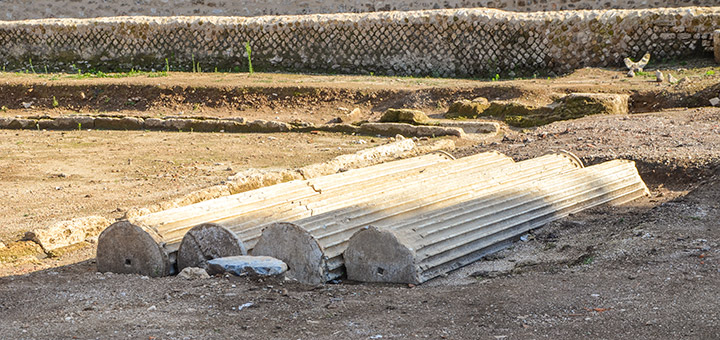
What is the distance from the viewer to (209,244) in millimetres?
4922

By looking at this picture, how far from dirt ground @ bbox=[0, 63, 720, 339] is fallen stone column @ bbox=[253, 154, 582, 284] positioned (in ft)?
0.66

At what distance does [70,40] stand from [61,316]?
15.3 m

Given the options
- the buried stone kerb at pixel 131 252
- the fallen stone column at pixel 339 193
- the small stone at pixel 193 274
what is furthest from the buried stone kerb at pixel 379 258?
the buried stone kerb at pixel 131 252

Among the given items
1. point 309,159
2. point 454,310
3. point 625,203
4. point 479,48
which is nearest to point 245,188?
point 309,159

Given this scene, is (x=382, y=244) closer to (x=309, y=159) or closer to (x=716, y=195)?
(x=716, y=195)

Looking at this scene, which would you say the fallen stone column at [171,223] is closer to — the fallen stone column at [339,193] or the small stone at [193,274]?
the fallen stone column at [339,193]

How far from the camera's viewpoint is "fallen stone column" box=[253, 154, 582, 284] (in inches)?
186

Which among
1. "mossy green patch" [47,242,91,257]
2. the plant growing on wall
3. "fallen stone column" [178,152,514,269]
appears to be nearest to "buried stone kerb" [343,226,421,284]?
"fallen stone column" [178,152,514,269]

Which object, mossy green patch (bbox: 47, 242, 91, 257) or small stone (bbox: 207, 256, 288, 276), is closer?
small stone (bbox: 207, 256, 288, 276)

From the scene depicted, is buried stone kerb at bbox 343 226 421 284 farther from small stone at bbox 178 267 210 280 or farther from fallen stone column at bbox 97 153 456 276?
small stone at bbox 178 267 210 280

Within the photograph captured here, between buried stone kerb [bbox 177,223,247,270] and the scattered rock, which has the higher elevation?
buried stone kerb [bbox 177,223,247,270]

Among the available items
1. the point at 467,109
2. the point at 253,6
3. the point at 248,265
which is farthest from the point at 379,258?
the point at 253,6

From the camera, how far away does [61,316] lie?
4.00m

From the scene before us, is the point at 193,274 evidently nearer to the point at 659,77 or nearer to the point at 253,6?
the point at 659,77
